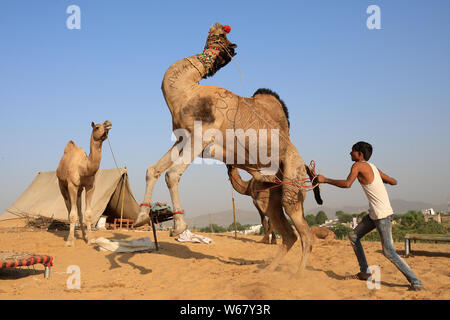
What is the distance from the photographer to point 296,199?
18.3ft

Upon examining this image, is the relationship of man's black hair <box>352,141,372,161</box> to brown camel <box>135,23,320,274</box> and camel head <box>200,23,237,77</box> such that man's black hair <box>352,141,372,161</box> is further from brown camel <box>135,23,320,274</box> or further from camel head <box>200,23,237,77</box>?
camel head <box>200,23,237,77</box>

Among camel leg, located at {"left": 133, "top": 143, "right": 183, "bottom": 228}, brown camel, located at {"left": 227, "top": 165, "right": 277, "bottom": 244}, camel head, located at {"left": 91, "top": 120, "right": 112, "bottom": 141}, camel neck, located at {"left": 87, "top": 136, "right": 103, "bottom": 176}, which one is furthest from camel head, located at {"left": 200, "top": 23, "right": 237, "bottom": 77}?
camel neck, located at {"left": 87, "top": 136, "right": 103, "bottom": 176}

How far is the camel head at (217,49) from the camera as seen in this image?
18.1 ft

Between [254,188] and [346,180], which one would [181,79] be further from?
[346,180]

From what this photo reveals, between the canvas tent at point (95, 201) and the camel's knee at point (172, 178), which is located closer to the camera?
the camel's knee at point (172, 178)

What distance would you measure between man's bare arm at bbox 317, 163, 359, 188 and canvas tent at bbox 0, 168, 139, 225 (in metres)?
10.8

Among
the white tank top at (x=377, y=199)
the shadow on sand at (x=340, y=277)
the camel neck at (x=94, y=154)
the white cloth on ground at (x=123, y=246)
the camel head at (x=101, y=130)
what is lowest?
the white cloth on ground at (x=123, y=246)

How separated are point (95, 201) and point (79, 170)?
195 inches

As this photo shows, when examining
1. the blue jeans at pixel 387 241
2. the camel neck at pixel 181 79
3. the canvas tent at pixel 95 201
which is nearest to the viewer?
the blue jeans at pixel 387 241

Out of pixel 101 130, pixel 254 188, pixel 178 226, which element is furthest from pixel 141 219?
pixel 101 130

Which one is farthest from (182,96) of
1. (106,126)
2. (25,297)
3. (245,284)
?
(106,126)

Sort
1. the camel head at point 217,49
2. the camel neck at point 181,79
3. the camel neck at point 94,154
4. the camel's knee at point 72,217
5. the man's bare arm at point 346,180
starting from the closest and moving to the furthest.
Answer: the man's bare arm at point 346,180 → the camel neck at point 181,79 → the camel head at point 217,49 → the camel neck at point 94,154 → the camel's knee at point 72,217

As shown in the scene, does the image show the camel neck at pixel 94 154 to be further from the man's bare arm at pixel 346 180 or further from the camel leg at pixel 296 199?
the man's bare arm at pixel 346 180

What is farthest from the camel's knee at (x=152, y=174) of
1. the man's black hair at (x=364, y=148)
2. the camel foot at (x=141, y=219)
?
the man's black hair at (x=364, y=148)
